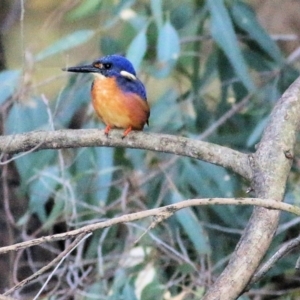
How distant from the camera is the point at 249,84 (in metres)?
2.61

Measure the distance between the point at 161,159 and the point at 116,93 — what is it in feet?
2.92

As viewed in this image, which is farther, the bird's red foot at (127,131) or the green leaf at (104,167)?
the green leaf at (104,167)

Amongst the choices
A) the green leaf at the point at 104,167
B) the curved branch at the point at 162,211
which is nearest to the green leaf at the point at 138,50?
the green leaf at the point at 104,167

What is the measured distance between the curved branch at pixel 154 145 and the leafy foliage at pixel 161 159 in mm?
691

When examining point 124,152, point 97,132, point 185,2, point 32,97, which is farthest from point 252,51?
point 97,132

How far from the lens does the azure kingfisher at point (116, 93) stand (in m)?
2.07

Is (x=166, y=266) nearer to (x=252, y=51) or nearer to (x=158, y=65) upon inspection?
(x=158, y=65)

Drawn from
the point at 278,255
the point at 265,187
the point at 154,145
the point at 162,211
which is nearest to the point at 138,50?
the point at 154,145

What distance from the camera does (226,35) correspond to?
8.58ft

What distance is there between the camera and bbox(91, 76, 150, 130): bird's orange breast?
2.05 meters

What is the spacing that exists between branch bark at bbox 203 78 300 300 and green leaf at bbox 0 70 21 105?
1138 millimetres

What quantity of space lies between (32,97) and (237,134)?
2.69 feet

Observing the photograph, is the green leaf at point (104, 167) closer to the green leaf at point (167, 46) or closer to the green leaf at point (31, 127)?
the green leaf at point (31, 127)

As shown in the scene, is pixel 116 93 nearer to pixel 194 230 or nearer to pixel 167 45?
pixel 167 45
